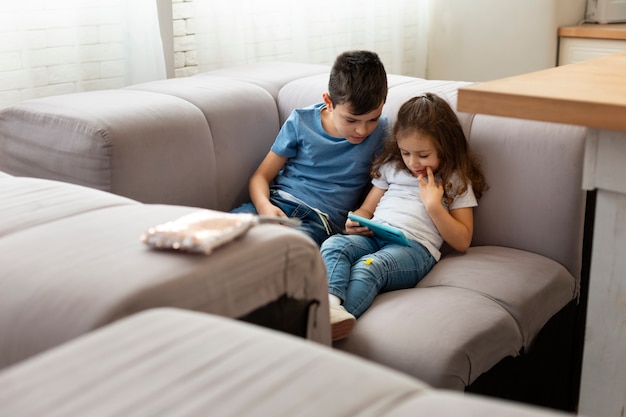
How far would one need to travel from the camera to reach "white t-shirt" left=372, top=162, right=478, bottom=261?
192 cm

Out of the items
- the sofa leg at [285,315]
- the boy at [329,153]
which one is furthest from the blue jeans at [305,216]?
the sofa leg at [285,315]

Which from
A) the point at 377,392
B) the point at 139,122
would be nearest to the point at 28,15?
the point at 139,122

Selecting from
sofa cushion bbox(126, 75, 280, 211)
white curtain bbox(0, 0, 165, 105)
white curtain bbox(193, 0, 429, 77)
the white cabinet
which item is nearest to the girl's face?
sofa cushion bbox(126, 75, 280, 211)

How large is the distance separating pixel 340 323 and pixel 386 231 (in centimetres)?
35

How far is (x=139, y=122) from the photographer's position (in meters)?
1.95

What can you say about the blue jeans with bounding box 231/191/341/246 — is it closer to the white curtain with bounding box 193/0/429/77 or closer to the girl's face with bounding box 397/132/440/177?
the girl's face with bounding box 397/132/440/177

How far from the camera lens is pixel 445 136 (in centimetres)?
194

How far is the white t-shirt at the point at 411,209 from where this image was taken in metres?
1.92

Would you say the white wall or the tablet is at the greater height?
the white wall

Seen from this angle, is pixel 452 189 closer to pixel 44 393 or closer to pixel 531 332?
pixel 531 332

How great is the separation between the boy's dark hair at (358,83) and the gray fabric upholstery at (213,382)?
3.82 feet

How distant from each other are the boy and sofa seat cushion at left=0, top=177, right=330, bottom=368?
75 centimetres

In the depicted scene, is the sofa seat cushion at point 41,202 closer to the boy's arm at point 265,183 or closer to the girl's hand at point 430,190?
the boy's arm at point 265,183

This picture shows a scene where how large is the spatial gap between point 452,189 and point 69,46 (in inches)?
50.9
